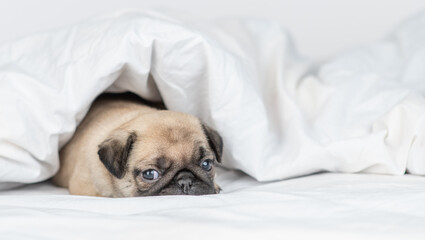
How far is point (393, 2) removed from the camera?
3480 mm

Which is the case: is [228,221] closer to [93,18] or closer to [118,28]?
[118,28]

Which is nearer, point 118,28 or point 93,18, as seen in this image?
point 118,28

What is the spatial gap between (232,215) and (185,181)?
1.25 feet

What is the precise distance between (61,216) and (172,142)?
1.62 feet

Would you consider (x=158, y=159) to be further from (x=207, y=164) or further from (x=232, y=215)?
(x=232, y=215)

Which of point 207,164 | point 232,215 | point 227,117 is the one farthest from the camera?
point 227,117

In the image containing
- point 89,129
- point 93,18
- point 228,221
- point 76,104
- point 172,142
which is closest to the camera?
point 228,221

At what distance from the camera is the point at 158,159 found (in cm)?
171

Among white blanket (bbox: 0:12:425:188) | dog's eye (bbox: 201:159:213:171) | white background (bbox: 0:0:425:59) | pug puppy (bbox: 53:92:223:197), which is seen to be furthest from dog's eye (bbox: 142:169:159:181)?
white background (bbox: 0:0:425:59)

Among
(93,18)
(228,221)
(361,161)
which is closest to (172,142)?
(228,221)

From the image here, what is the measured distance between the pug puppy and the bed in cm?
10

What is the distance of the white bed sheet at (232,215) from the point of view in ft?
4.01

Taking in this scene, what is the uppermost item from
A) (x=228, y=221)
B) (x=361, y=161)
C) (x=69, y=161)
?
(x=228, y=221)

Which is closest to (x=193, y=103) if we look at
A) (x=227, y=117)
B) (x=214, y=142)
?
(x=227, y=117)
